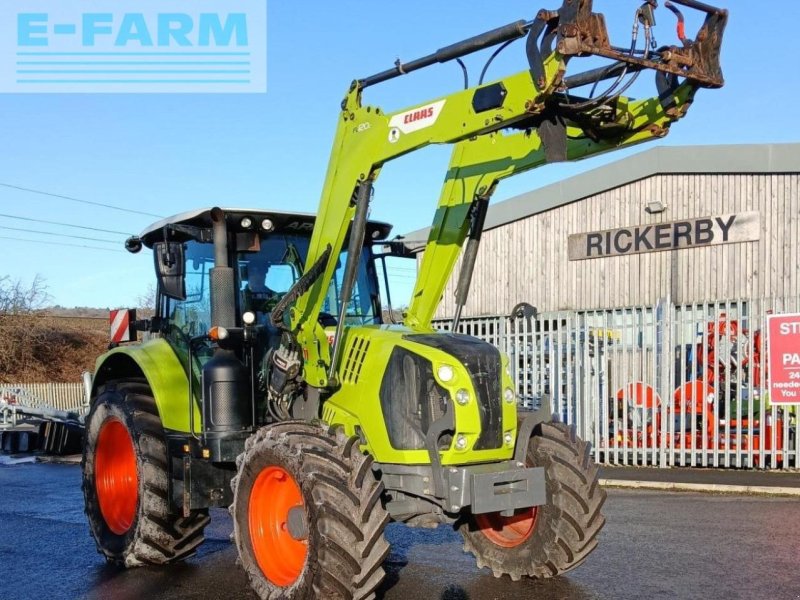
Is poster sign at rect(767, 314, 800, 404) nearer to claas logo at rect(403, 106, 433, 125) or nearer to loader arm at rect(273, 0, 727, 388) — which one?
loader arm at rect(273, 0, 727, 388)

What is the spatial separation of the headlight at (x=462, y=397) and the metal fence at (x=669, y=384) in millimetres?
7458

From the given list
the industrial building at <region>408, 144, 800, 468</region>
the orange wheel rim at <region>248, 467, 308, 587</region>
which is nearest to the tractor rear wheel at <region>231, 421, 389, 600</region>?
the orange wheel rim at <region>248, 467, 308, 587</region>

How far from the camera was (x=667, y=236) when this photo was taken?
18.3m

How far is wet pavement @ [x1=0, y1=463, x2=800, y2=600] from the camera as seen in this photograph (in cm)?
617

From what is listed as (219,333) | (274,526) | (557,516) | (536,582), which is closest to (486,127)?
(219,333)

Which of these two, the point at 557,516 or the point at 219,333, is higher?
the point at 219,333

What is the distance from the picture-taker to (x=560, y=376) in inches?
552

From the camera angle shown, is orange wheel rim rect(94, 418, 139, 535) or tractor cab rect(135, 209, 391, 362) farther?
orange wheel rim rect(94, 418, 139, 535)

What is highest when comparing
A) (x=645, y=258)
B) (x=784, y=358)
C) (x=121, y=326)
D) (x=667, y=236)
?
(x=667, y=236)

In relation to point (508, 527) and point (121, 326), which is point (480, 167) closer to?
point (508, 527)

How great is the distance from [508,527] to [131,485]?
3.40 m

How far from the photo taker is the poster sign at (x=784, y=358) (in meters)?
12.0

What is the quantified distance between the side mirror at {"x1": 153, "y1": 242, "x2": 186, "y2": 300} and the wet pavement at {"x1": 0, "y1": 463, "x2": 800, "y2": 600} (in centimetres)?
223

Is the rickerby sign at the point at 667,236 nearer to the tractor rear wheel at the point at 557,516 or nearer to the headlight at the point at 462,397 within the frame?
the tractor rear wheel at the point at 557,516
